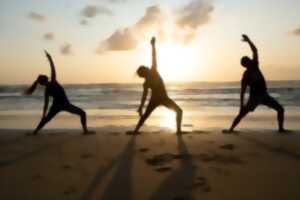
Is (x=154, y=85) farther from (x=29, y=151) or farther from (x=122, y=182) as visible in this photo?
(x=122, y=182)

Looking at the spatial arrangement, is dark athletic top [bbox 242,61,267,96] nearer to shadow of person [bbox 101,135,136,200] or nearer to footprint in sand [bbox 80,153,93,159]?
shadow of person [bbox 101,135,136,200]

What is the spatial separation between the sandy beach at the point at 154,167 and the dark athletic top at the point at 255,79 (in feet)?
3.63

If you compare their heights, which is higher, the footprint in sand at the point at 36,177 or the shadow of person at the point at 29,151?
the footprint in sand at the point at 36,177

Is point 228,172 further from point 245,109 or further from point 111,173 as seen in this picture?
point 245,109

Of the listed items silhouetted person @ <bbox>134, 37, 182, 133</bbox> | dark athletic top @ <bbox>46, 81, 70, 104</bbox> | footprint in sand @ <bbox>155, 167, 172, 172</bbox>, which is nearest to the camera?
footprint in sand @ <bbox>155, 167, 172, 172</bbox>

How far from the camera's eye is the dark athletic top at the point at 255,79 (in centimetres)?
1034

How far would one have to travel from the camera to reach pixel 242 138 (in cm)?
973

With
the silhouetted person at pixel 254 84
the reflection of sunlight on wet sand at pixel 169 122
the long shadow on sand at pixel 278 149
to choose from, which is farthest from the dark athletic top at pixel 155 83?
the reflection of sunlight on wet sand at pixel 169 122

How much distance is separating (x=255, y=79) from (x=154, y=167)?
4554 millimetres

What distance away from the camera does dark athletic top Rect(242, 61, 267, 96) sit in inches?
407

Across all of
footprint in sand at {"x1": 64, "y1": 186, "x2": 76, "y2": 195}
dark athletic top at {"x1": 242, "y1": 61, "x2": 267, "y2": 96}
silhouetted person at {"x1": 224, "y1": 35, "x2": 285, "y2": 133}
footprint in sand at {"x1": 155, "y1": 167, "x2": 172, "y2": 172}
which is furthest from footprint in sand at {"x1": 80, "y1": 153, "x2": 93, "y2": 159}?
dark athletic top at {"x1": 242, "y1": 61, "x2": 267, "y2": 96}

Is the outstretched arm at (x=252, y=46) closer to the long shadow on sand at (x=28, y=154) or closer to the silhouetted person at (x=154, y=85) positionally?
the silhouetted person at (x=154, y=85)

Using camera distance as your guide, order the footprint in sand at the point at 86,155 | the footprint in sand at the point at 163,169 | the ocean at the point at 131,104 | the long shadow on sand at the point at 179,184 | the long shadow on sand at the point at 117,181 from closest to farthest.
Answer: the long shadow on sand at the point at 179,184 < the long shadow on sand at the point at 117,181 < the footprint in sand at the point at 163,169 < the footprint in sand at the point at 86,155 < the ocean at the point at 131,104

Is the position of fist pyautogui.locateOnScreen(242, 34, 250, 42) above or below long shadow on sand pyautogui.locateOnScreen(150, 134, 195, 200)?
above
